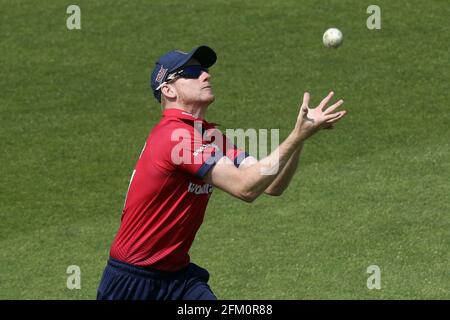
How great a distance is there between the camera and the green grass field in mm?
14172

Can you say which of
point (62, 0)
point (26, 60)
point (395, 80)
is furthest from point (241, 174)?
point (62, 0)

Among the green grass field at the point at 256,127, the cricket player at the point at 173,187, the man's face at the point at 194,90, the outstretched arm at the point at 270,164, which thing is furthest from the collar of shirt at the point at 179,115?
the green grass field at the point at 256,127

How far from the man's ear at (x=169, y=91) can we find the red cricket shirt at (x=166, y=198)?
131 mm

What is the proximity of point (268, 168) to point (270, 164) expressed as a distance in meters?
0.04

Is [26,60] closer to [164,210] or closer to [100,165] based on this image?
[100,165]

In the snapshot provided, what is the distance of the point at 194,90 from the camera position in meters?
9.21

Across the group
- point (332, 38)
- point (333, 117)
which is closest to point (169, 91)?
point (333, 117)

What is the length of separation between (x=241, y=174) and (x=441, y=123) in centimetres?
1043

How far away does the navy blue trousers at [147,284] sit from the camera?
361 inches

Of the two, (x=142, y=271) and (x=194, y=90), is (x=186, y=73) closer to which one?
(x=194, y=90)
